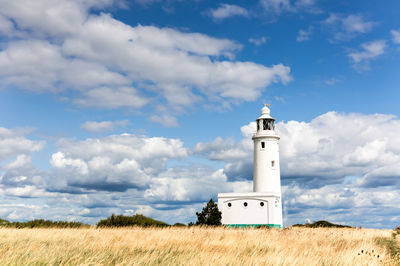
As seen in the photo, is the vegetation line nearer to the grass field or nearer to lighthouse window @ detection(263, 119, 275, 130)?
the grass field

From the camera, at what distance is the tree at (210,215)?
3959 centimetres

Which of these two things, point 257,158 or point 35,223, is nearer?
point 35,223

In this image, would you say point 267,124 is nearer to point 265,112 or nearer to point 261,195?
point 265,112

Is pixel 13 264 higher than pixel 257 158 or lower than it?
lower

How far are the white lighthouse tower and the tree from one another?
2.57 meters

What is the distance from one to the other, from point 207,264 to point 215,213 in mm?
32929

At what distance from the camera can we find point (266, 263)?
924 cm

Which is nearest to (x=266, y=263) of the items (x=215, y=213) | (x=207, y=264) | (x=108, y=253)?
(x=207, y=264)

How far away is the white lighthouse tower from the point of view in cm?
4269

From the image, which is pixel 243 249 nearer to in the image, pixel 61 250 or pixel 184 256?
pixel 184 256

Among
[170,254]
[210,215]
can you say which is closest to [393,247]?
[170,254]

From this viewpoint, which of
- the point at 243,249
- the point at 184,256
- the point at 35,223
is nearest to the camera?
the point at 184,256

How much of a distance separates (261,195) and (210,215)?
21.6ft

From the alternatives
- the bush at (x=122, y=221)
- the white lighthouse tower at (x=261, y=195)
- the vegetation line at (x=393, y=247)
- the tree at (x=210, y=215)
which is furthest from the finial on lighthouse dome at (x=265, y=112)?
the vegetation line at (x=393, y=247)
